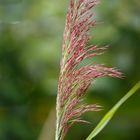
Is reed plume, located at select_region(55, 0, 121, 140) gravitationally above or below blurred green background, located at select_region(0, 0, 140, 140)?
above

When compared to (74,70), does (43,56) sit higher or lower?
lower

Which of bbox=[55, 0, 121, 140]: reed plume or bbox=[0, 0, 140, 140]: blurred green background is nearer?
bbox=[55, 0, 121, 140]: reed plume

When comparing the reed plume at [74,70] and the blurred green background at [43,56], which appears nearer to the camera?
the reed plume at [74,70]

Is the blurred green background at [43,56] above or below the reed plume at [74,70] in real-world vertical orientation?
below

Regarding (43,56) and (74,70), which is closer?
(74,70)
